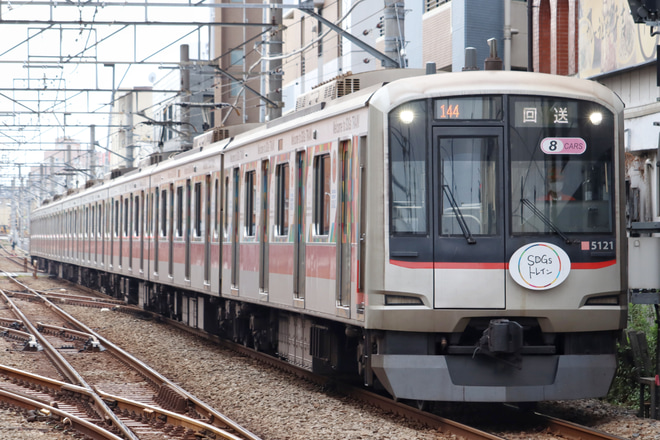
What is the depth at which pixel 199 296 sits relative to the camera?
58.2ft

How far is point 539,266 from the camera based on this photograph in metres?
8.95

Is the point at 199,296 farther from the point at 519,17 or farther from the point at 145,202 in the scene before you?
the point at 519,17

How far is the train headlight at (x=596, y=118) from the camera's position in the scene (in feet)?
29.9

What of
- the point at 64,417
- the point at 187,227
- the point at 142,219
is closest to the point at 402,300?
the point at 64,417

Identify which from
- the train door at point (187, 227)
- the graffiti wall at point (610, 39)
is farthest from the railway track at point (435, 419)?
the graffiti wall at point (610, 39)

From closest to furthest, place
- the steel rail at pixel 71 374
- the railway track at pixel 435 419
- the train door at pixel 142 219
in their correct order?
the railway track at pixel 435 419
the steel rail at pixel 71 374
the train door at pixel 142 219

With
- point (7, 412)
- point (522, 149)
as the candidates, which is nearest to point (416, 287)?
point (522, 149)

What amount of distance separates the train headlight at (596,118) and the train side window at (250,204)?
5315 millimetres

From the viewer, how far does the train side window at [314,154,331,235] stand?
10516mm

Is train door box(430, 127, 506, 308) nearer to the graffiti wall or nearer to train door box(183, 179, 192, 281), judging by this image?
the graffiti wall

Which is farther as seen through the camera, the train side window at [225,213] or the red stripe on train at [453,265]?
the train side window at [225,213]

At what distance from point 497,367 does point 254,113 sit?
45.5m

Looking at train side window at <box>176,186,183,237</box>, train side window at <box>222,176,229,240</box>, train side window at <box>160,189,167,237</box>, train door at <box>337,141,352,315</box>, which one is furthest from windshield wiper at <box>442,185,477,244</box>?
train side window at <box>160,189,167,237</box>

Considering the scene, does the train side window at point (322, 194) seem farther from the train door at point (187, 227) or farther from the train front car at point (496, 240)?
the train door at point (187, 227)
